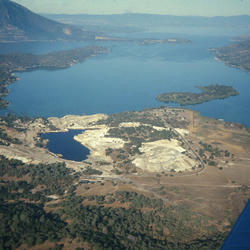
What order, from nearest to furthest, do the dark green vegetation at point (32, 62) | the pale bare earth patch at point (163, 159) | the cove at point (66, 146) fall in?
the pale bare earth patch at point (163, 159) < the cove at point (66, 146) < the dark green vegetation at point (32, 62)

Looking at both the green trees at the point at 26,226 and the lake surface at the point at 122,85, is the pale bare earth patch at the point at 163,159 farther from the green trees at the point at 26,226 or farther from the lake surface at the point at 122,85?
the lake surface at the point at 122,85

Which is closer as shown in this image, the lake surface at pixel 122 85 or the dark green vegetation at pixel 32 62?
the lake surface at pixel 122 85

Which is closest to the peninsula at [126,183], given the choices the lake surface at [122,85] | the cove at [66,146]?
the cove at [66,146]

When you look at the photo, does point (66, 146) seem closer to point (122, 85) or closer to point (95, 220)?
point (95, 220)

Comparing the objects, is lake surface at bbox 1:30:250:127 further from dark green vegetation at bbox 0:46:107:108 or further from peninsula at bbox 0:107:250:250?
peninsula at bbox 0:107:250:250

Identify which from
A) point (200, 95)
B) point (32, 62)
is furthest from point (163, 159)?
point (32, 62)
